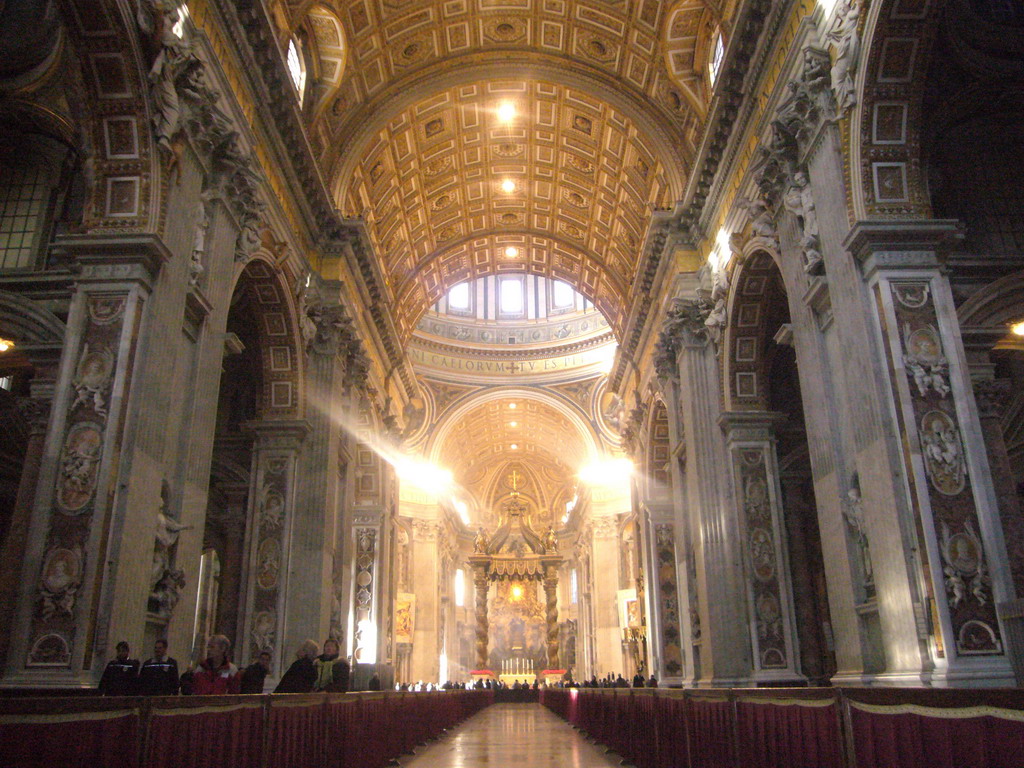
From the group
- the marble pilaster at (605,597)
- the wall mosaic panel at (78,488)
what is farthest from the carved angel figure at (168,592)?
the marble pilaster at (605,597)

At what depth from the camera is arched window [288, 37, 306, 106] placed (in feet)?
46.7

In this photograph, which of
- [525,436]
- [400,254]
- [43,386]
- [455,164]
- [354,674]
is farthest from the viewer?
[525,436]

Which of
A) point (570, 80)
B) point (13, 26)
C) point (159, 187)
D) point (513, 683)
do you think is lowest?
point (513, 683)

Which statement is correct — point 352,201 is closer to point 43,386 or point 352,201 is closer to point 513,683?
point 43,386

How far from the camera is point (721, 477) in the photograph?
13898 millimetres

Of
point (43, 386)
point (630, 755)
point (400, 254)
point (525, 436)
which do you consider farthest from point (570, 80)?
point (525, 436)

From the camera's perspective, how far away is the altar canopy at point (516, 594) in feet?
142

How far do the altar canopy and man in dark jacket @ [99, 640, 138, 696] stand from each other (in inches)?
1454

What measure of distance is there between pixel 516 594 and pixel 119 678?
43266mm

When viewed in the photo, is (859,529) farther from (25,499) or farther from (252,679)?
(25,499)

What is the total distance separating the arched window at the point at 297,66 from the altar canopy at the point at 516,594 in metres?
32.0

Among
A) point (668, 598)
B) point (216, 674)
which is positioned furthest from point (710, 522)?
point (216, 674)

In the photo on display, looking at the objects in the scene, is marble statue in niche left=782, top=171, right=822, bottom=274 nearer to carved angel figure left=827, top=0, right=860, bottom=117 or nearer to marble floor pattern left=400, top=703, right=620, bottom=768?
carved angel figure left=827, top=0, right=860, bottom=117

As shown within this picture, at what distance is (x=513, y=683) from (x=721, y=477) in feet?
107
